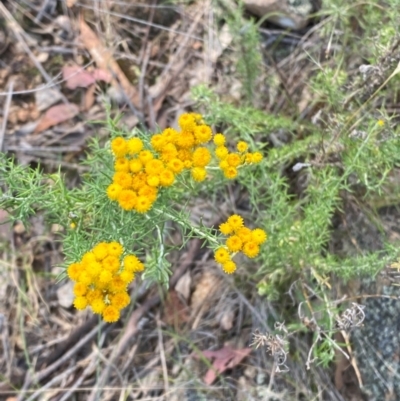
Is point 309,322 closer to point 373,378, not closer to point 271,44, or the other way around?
point 373,378

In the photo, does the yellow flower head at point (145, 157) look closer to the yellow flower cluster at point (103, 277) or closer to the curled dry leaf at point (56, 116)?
the yellow flower cluster at point (103, 277)

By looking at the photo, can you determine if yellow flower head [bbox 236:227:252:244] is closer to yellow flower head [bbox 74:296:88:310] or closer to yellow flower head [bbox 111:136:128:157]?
yellow flower head [bbox 111:136:128:157]

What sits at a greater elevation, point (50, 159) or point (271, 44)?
point (271, 44)

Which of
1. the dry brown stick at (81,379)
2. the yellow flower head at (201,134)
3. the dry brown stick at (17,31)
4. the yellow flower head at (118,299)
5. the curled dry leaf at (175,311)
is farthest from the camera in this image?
the dry brown stick at (17,31)

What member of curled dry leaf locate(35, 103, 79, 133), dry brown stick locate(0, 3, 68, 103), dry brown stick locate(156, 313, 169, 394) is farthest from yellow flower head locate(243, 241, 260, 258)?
dry brown stick locate(0, 3, 68, 103)

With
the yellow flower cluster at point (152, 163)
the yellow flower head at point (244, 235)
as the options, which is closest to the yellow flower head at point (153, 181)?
the yellow flower cluster at point (152, 163)

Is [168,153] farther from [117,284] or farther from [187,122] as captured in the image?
[117,284]

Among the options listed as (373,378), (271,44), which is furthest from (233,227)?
(271,44)
